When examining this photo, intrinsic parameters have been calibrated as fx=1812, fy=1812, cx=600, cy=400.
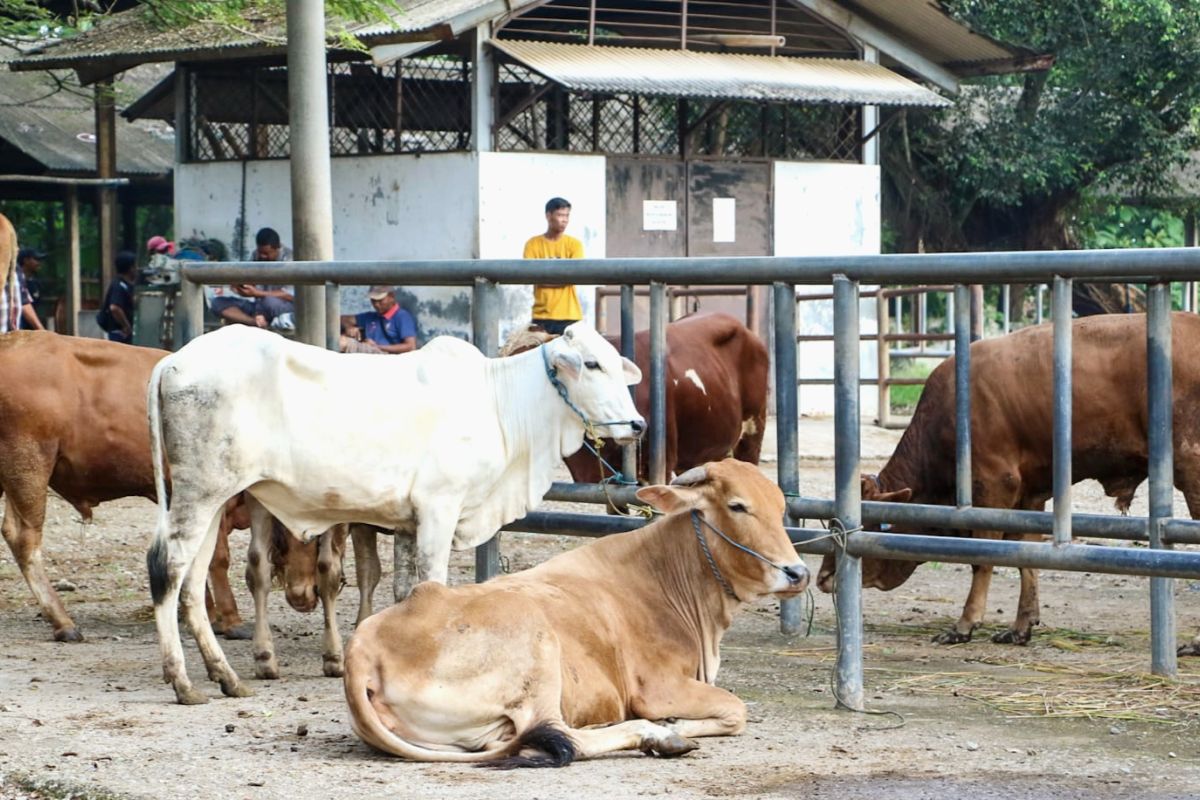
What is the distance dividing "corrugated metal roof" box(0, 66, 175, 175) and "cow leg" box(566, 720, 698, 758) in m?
17.6

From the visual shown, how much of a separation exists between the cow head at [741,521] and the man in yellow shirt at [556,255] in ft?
18.7

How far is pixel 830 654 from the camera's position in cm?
729

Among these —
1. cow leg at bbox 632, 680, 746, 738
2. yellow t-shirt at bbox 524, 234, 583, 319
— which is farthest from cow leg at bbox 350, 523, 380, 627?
yellow t-shirt at bbox 524, 234, 583, 319

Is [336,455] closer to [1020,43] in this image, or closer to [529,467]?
[529,467]

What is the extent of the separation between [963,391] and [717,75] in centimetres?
1282

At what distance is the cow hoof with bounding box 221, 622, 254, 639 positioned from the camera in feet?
26.9

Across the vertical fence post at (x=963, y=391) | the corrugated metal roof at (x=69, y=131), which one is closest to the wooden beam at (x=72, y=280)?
the corrugated metal roof at (x=69, y=131)

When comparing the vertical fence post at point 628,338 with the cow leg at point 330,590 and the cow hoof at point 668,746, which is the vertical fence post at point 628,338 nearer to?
the cow leg at point 330,590

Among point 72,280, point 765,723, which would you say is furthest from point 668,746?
point 72,280

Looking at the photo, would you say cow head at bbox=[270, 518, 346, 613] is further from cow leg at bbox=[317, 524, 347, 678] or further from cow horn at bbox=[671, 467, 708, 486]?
cow horn at bbox=[671, 467, 708, 486]

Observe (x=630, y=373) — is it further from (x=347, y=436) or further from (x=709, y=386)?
(x=709, y=386)

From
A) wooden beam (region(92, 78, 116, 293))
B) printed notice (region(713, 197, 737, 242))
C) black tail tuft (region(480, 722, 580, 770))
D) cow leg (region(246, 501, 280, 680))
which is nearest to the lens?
black tail tuft (region(480, 722, 580, 770))

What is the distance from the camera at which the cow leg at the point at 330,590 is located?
7031 mm

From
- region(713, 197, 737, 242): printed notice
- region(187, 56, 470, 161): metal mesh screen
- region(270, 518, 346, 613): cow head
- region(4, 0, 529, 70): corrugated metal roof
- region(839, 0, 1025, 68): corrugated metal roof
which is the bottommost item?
region(270, 518, 346, 613): cow head
